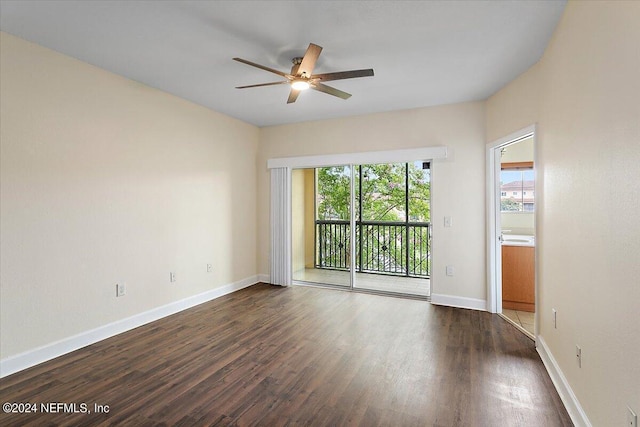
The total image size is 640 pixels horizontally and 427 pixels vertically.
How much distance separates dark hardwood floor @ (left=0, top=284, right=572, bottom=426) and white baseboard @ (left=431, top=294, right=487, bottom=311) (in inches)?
12.2

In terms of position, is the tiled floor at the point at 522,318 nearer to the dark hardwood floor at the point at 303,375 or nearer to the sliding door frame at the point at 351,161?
the dark hardwood floor at the point at 303,375

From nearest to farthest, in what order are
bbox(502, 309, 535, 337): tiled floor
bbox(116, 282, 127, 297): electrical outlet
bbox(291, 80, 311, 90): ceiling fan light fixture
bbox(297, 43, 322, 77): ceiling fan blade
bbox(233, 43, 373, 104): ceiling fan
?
bbox(297, 43, 322, 77): ceiling fan blade < bbox(233, 43, 373, 104): ceiling fan < bbox(291, 80, 311, 90): ceiling fan light fixture < bbox(116, 282, 127, 297): electrical outlet < bbox(502, 309, 535, 337): tiled floor

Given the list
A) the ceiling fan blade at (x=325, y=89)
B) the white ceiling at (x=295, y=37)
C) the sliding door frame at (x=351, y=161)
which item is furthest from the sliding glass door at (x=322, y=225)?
the ceiling fan blade at (x=325, y=89)

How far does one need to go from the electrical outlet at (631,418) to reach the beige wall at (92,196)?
3.85 m

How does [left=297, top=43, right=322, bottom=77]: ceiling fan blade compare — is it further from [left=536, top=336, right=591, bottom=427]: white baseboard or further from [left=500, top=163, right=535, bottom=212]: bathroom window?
[left=500, top=163, right=535, bottom=212]: bathroom window

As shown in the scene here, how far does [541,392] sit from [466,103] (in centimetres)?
323

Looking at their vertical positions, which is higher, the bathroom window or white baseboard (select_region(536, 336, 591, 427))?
the bathroom window

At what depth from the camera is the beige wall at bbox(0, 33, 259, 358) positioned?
8.12ft

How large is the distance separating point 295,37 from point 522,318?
3.83 meters

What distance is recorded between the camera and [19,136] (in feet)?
8.15

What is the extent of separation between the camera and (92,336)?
2963mm

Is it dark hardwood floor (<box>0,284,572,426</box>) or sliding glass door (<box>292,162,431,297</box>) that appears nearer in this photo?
dark hardwood floor (<box>0,284,572,426</box>)

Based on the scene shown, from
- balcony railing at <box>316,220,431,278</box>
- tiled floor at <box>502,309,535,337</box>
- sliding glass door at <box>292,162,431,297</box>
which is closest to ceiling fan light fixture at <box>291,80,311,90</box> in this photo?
sliding glass door at <box>292,162,431,297</box>

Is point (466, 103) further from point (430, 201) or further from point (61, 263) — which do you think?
point (61, 263)
